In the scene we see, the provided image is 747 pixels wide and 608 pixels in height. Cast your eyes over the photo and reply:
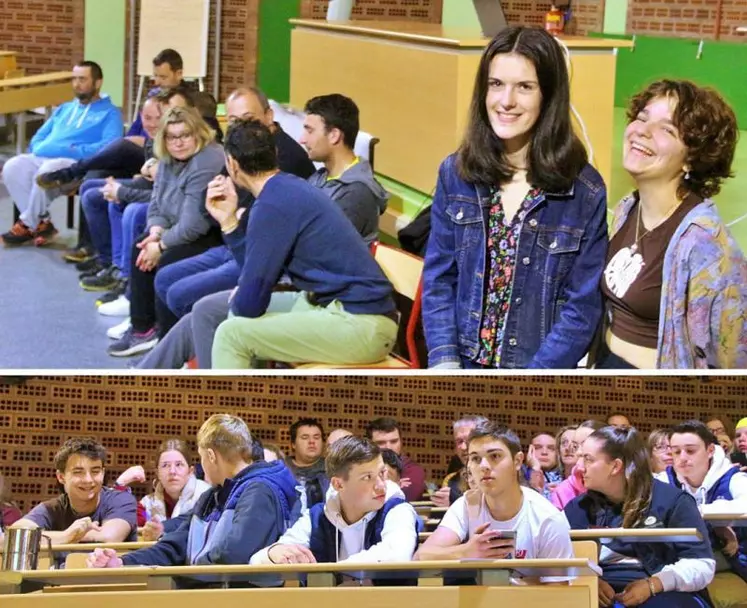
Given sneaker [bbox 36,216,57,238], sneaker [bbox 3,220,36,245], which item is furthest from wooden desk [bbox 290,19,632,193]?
sneaker [bbox 3,220,36,245]

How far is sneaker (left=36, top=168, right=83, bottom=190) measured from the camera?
5988 mm

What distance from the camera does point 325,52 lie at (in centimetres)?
596

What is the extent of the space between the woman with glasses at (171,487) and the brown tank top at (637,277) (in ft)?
6.16

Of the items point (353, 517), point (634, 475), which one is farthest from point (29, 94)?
point (634, 475)

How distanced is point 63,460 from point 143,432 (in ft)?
2.44

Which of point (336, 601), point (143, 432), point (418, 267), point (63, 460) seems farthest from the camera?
point (143, 432)

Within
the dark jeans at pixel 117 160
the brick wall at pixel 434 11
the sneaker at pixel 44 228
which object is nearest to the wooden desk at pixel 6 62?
the brick wall at pixel 434 11

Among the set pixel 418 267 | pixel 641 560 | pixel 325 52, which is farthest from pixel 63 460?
pixel 325 52

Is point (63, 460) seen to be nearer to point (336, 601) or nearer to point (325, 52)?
point (336, 601)

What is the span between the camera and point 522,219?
2.23 m

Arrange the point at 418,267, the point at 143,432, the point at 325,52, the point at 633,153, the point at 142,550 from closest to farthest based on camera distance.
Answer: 1. the point at 633,153
2. the point at 142,550
3. the point at 418,267
4. the point at 143,432
5. the point at 325,52

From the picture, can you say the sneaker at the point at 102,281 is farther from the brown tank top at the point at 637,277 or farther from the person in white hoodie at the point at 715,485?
the brown tank top at the point at 637,277

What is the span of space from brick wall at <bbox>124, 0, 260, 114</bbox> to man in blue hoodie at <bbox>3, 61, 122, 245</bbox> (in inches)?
127

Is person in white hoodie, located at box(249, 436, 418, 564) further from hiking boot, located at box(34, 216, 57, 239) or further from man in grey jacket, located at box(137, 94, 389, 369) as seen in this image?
hiking boot, located at box(34, 216, 57, 239)
